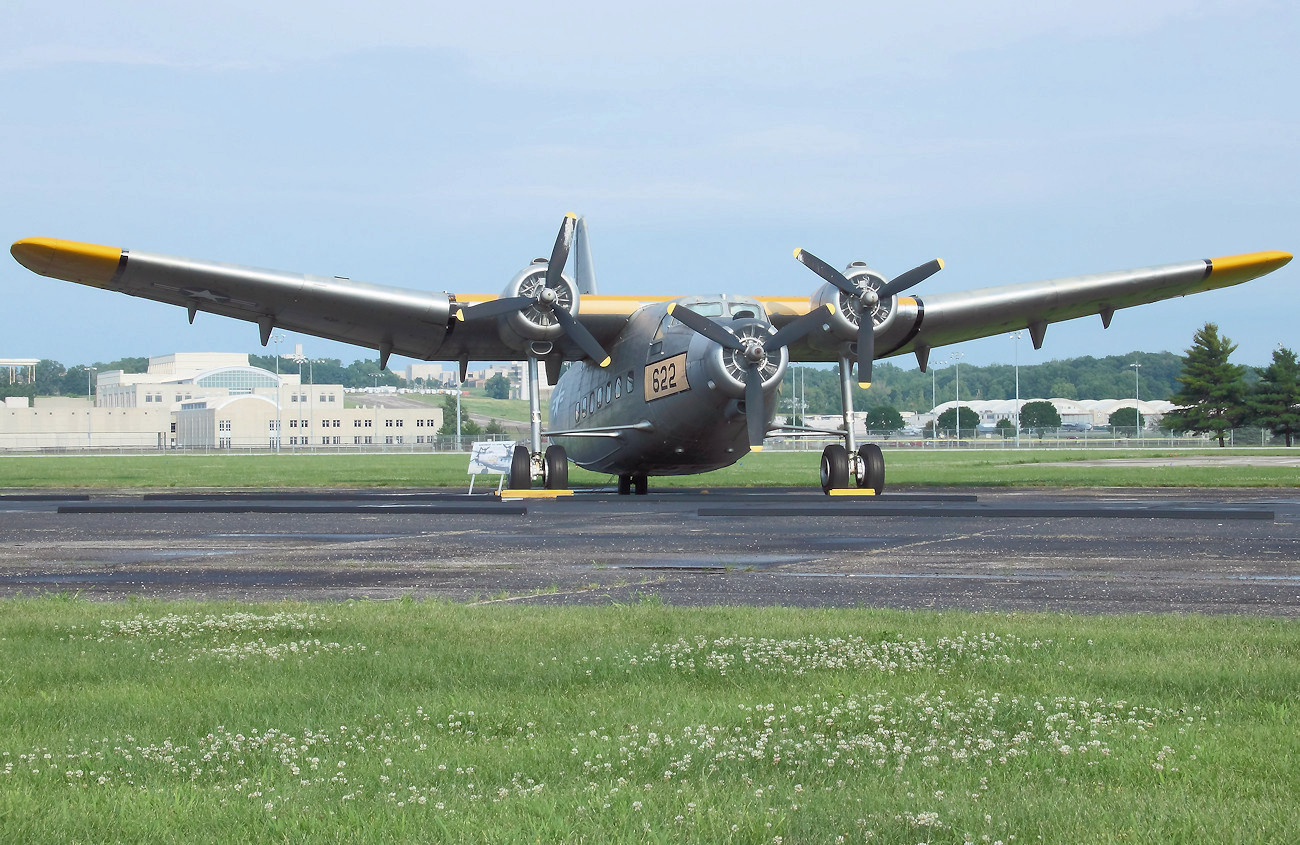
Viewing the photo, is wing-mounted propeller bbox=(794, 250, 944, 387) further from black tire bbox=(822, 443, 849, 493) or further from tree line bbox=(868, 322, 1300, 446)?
tree line bbox=(868, 322, 1300, 446)

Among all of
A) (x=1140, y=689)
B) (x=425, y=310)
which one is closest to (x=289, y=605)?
(x=1140, y=689)

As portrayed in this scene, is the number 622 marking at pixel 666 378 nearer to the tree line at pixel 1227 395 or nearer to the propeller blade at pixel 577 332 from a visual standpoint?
the propeller blade at pixel 577 332

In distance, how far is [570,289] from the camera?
90.2ft

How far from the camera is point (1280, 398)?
89.0 m

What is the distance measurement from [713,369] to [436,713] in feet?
60.4

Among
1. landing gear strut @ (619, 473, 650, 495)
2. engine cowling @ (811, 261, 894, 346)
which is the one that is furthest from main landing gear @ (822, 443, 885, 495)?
landing gear strut @ (619, 473, 650, 495)

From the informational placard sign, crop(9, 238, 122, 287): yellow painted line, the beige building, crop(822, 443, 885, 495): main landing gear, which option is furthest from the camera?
the beige building

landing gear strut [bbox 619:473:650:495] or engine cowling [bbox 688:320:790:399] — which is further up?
engine cowling [bbox 688:320:790:399]

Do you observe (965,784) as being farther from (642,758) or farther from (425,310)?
(425,310)

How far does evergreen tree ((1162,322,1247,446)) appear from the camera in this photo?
90.9 m

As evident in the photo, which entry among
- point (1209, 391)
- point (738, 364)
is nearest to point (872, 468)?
point (738, 364)

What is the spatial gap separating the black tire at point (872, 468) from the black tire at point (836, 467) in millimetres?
370

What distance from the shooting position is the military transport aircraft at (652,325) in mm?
24422

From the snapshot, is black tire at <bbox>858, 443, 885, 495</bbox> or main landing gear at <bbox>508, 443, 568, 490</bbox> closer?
black tire at <bbox>858, 443, 885, 495</bbox>
